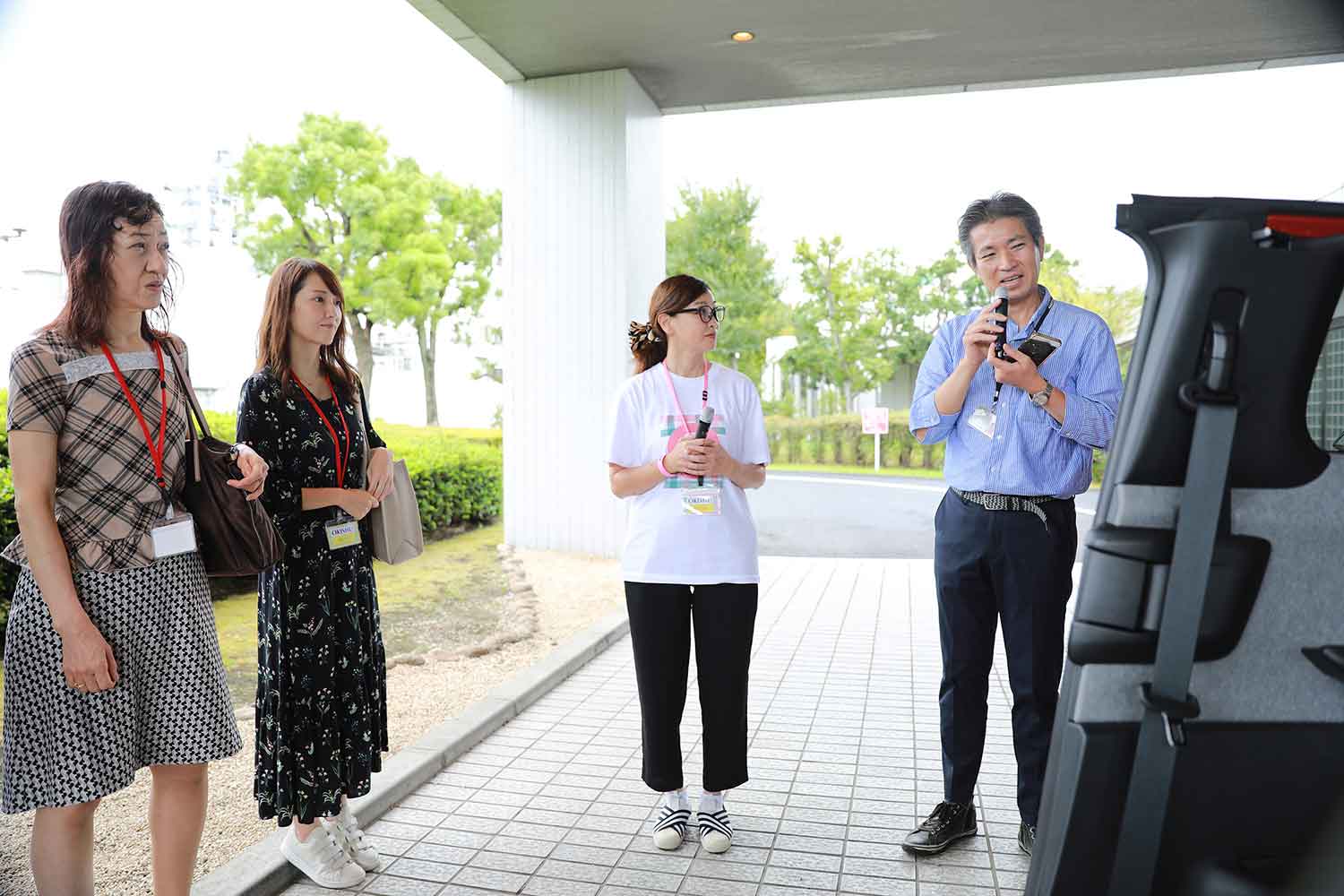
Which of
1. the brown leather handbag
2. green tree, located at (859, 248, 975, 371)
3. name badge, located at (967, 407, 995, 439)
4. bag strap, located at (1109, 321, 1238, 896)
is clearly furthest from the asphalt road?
bag strap, located at (1109, 321, 1238, 896)

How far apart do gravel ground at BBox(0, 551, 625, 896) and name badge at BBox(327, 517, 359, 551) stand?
0.99m

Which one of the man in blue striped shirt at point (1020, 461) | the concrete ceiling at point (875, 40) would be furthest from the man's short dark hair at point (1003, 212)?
the concrete ceiling at point (875, 40)

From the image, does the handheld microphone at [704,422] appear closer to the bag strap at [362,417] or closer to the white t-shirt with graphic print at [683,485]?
the white t-shirt with graphic print at [683,485]

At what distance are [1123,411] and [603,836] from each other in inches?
94.3

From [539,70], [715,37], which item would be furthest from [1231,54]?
[539,70]

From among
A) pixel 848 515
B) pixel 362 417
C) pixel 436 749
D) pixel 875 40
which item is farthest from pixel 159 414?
pixel 848 515

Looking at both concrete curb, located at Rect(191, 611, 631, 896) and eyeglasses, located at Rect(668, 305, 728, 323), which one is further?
eyeglasses, located at Rect(668, 305, 728, 323)

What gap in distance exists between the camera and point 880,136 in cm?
2203

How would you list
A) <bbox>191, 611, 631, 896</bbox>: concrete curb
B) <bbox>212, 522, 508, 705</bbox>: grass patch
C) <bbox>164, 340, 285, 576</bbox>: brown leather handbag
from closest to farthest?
1. <bbox>164, 340, 285, 576</bbox>: brown leather handbag
2. <bbox>191, 611, 631, 896</bbox>: concrete curb
3. <bbox>212, 522, 508, 705</bbox>: grass patch

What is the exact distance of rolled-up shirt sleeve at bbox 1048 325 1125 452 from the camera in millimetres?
2568

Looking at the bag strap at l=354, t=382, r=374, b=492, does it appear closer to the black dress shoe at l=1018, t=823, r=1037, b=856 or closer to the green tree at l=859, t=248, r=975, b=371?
the black dress shoe at l=1018, t=823, r=1037, b=856

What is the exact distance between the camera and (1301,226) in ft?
3.65

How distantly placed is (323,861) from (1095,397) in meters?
2.44

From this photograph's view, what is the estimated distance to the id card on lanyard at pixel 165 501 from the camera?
81.7 inches
